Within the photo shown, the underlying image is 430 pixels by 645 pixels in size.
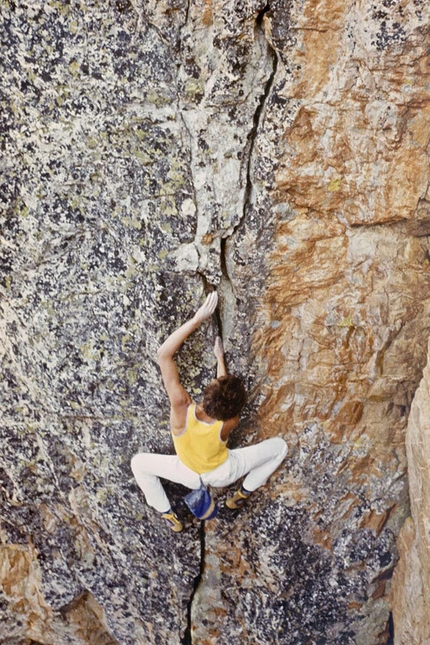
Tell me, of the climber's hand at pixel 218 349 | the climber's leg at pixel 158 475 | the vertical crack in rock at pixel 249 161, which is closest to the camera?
the vertical crack in rock at pixel 249 161

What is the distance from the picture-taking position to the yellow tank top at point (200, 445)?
11.7ft

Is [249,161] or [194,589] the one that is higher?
[249,161]

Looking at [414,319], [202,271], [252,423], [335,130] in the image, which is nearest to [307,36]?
[335,130]

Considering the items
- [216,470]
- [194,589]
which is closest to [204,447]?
[216,470]

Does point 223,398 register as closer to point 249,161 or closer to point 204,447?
point 204,447

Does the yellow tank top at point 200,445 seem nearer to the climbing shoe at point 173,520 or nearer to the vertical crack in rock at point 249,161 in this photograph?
the climbing shoe at point 173,520

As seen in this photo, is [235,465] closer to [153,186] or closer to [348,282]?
[348,282]

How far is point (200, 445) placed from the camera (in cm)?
363

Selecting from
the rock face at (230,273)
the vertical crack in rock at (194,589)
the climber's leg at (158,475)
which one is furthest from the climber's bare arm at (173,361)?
the vertical crack in rock at (194,589)

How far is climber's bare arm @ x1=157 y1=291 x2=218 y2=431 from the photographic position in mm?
3482

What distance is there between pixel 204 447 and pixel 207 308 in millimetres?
704

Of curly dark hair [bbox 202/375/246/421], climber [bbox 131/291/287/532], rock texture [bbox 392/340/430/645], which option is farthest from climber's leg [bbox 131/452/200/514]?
rock texture [bbox 392/340/430/645]

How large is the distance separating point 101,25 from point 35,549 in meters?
3.14

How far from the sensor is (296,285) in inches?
139
